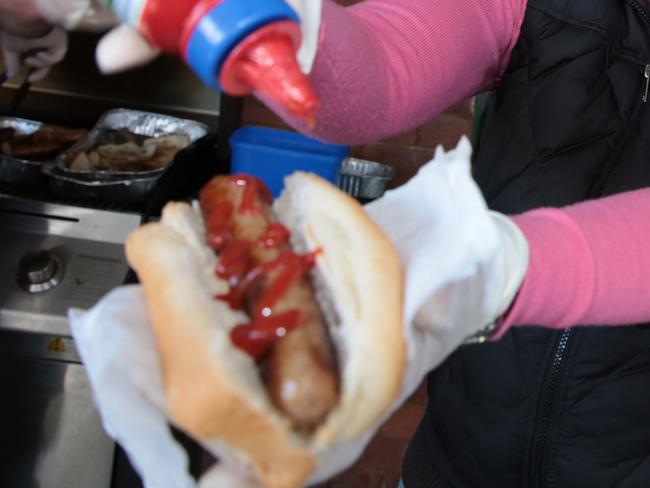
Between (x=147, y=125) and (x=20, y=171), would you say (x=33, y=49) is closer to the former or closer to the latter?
(x=20, y=171)

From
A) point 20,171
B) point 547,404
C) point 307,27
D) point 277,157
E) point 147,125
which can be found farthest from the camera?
point 147,125

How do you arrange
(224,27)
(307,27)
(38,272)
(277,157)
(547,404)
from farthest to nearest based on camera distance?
(277,157)
(38,272)
(547,404)
(307,27)
(224,27)

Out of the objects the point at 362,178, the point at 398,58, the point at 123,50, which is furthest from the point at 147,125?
the point at 123,50

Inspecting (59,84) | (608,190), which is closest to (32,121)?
(59,84)

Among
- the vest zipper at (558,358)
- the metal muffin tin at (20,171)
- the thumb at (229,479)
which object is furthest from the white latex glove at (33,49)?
the metal muffin tin at (20,171)

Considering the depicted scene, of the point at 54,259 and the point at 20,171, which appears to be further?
the point at 20,171

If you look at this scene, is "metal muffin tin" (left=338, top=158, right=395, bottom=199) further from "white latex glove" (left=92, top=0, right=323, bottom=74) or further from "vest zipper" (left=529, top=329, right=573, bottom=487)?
"white latex glove" (left=92, top=0, right=323, bottom=74)
